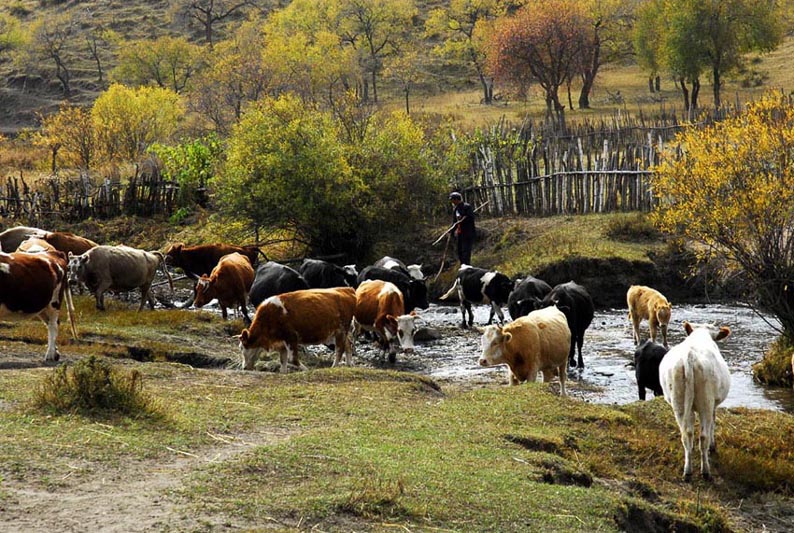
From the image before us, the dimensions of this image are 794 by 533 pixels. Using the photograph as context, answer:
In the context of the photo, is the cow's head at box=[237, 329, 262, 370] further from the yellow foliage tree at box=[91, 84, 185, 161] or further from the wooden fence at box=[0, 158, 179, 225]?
the yellow foliage tree at box=[91, 84, 185, 161]

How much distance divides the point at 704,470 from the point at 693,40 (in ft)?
164

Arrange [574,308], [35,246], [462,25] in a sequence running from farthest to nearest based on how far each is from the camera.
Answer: [462,25]
[35,246]
[574,308]

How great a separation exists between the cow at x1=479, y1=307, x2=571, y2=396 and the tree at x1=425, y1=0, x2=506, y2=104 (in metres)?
64.6

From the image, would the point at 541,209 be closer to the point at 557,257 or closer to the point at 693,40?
the point at 557,257

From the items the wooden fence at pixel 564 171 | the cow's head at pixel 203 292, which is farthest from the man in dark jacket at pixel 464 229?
the cow's head at pixel 203 292

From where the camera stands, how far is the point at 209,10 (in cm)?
9462

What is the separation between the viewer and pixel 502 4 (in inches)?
3371

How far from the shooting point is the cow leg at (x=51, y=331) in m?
14.0

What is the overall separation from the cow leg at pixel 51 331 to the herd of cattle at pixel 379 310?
13 mm

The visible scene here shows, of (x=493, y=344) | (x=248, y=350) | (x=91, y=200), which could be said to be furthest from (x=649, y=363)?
(x=91, y=200)

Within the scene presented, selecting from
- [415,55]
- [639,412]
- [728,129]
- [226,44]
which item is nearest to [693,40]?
[415,55]

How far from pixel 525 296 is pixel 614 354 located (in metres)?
1.90

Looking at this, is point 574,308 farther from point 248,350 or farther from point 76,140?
point 76,140

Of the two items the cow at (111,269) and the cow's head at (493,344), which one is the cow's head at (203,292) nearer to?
the cow at (111,269)
